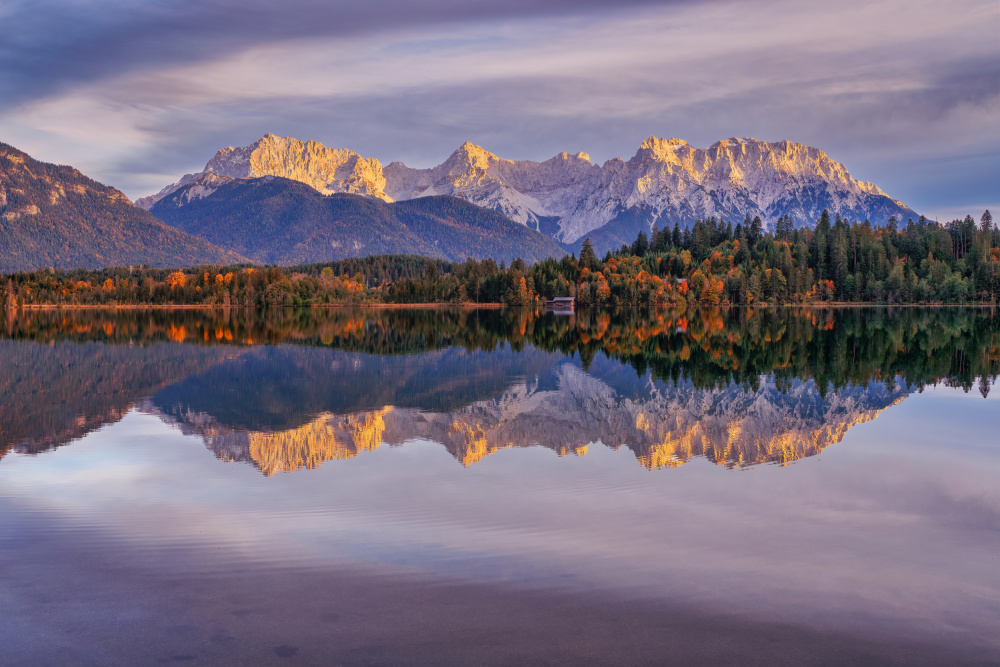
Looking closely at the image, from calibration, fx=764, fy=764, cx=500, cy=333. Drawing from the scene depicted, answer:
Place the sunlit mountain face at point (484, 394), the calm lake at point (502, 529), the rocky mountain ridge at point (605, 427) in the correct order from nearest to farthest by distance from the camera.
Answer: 1. the calm lake at point (502, 529)
2. the rocky mountain ridge at point (605, 427)
3. the sunlit mountain face at point (484, 394)

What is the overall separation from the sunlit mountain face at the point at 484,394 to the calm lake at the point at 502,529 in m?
0.24

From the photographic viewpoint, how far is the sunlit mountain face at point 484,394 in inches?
846

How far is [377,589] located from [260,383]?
1073 inches

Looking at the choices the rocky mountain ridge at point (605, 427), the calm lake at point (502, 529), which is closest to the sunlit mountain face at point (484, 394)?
the rocky mountain ridge at point (605, 427)

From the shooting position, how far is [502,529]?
43.1 feet

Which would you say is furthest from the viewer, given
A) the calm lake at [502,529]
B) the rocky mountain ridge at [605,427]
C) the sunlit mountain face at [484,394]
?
the sunlit mountain face at [484,394]

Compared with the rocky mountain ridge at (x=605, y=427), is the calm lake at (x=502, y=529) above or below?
below

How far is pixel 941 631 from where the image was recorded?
9.21m

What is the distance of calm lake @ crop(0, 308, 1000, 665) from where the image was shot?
9156 millimetres

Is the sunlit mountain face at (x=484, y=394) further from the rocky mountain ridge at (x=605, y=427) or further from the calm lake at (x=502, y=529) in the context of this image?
the calm lake at (x=502, y=529)

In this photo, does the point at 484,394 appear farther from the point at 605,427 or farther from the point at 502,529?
the point at 502,529

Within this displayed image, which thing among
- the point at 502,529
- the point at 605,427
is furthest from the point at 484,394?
the point at 502,529

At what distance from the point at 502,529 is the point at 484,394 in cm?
1966

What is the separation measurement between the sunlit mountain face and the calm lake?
9.6 inches
